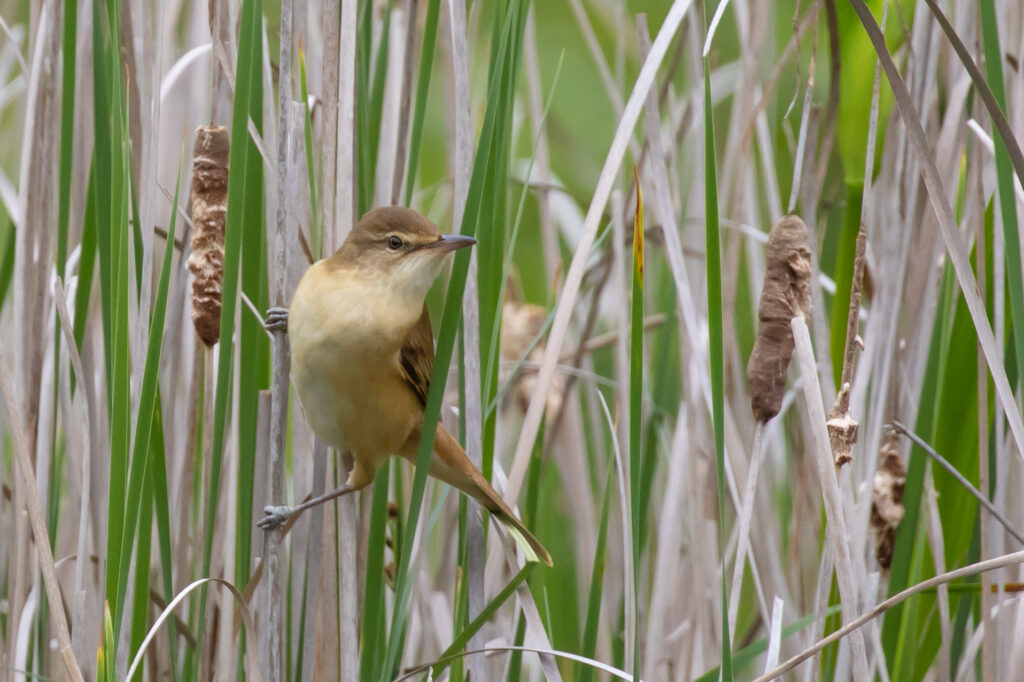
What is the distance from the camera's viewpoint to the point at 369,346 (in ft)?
5.53

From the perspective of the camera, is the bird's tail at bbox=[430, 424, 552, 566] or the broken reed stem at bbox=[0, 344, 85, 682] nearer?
the broken reed stem at bbox=[0, 344, 85, 682]

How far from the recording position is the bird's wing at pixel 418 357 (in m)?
1.75

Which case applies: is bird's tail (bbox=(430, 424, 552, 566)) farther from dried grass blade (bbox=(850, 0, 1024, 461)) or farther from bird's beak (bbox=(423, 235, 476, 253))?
dried grass blade (bbox=(850, 0, 1024, 461))

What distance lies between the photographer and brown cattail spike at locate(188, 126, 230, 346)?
4.94 feet

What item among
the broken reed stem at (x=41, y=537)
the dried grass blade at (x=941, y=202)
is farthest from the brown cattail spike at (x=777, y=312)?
the broken reed stem at (x=41, y=537)

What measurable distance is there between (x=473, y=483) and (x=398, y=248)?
1.19ft

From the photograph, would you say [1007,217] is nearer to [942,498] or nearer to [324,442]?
[942,498]

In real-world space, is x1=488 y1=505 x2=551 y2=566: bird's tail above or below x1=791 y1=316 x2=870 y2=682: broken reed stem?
below

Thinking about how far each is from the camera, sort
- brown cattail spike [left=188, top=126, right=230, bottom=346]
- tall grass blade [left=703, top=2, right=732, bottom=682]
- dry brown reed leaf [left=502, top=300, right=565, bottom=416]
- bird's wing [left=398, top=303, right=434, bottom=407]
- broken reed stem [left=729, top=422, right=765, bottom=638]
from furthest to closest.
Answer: dry brown reed leaf [left=502, top=300, right=565, bottom=416] → bird's wing [left=398, top=303, right=434, bottom=407] → brown cattail spike [left=188, top=126, right=230, bottom=346] → broken reed stem [left=729, top=422, right=765, bottom=638] → tall grass blade [left=703, top=2, right=732, bottom=682]

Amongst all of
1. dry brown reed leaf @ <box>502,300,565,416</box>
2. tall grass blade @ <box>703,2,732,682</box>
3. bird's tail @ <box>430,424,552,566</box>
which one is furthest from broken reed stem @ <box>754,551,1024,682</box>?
dry brown reed leaf @ <box>502,300,565,416</box>

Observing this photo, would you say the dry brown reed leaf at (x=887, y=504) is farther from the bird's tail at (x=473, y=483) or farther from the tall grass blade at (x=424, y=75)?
the tall grass blade at (x=424, y=75)

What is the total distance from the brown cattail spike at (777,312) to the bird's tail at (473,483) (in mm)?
399

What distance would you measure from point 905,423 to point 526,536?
2.31 ft

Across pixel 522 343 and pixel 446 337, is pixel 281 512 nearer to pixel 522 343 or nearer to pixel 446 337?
pixel 446 337
